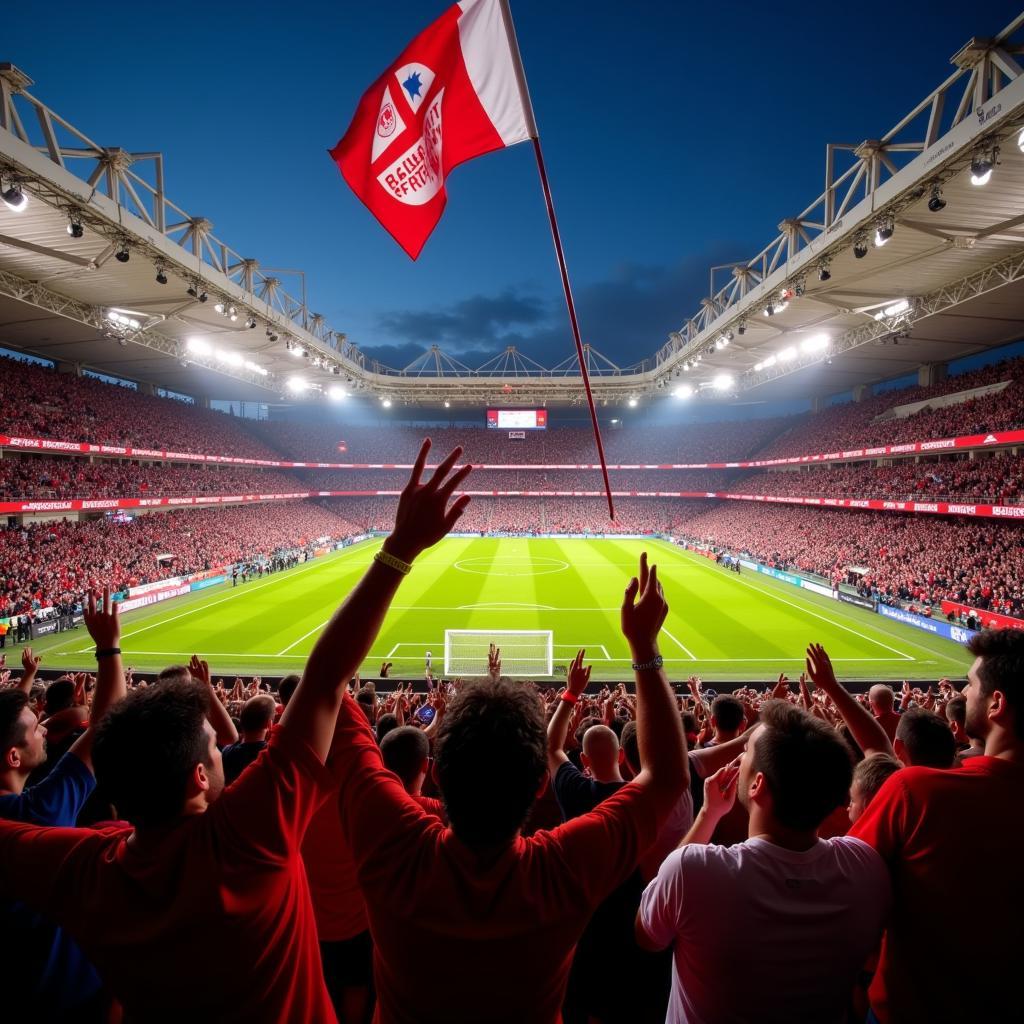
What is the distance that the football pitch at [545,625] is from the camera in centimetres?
1898

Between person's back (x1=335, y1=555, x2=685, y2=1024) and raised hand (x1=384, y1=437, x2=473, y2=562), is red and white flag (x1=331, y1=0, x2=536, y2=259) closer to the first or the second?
raised hand (x1=384, y1=437, x2=473, y2=562)

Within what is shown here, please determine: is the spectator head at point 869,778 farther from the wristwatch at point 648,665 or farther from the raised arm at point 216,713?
the raised arm at point 216,713

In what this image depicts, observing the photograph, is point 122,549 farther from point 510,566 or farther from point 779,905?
point 779,905

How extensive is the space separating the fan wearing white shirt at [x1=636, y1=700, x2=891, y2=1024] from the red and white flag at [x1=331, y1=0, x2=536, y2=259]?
600cm

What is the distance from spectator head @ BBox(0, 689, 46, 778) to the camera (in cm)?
259

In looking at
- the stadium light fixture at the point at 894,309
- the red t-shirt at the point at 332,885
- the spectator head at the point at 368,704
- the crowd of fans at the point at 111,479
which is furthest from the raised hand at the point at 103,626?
the stadium light fixture at the point at 894,309

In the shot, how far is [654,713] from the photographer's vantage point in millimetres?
2057

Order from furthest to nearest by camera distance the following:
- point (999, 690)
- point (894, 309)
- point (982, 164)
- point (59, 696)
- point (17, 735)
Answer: point (894, 309) < point (982, 164) < point (59, 696) < point (17, 735) < point (999, 690)

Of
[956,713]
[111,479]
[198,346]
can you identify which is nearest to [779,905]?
[956,713]

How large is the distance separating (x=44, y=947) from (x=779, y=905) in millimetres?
2776

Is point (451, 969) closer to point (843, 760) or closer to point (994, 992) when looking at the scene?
point (843, 760)

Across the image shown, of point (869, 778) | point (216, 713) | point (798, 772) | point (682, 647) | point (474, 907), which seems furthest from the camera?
point (682, 647)

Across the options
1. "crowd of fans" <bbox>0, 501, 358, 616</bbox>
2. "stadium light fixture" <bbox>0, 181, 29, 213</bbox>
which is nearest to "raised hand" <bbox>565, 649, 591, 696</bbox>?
"stadium light fixture" <bbox>0, 181, 29, 213</bbox>

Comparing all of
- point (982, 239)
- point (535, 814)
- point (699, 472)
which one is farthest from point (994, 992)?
point (699, 472)
